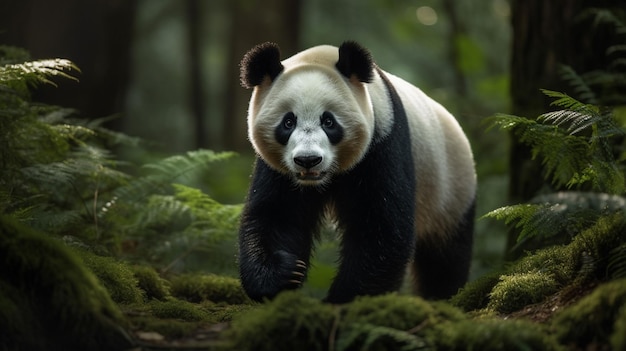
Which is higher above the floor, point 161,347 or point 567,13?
point 567,13

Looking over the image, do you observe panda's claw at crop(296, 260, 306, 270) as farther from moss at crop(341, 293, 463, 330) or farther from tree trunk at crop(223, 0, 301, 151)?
tree trunk at crop(223, 0, 301, 151)

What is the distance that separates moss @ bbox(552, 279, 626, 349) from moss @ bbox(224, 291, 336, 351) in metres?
1.19

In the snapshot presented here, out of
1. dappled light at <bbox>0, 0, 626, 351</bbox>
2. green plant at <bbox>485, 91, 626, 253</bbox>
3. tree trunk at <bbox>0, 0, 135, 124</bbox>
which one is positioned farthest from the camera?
tree trunk at <bbox>0, 0, 135, 124</bbox>

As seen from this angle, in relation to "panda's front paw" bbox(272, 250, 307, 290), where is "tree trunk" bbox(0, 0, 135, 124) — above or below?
above

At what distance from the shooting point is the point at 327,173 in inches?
230

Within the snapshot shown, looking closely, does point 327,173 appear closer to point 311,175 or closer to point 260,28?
point 311,175

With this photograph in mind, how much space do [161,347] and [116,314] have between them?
0.36m

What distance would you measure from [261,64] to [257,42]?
9.76m

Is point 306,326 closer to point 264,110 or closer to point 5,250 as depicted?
point 5,250

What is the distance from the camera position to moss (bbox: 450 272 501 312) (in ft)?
18.1

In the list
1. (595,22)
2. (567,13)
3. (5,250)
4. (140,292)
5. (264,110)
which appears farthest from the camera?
(567,13)

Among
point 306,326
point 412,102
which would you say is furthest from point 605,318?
point 412,102

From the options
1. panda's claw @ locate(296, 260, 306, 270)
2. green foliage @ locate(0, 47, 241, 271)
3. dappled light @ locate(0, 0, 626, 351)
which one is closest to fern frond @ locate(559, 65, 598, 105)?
dappled light @ locate(0, 0, 626, 351)

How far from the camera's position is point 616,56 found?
7598 millimetres
